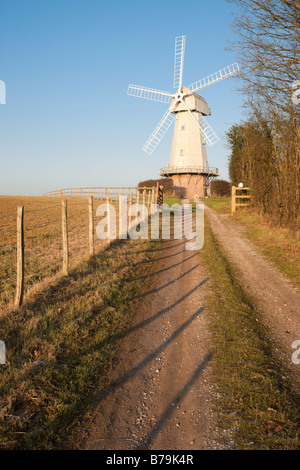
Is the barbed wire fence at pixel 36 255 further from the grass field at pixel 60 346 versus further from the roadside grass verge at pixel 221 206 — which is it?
the roadside grass verge at pixel 221 206

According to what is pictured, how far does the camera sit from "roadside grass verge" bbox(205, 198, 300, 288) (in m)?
8.82

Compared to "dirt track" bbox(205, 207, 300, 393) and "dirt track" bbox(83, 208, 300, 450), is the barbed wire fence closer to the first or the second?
"dirt track" bbox(83, 208, 300, 450)

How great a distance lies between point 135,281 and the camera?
25.1 feet

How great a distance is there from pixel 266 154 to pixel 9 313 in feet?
46.7

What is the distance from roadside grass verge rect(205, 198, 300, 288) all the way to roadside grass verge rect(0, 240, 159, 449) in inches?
169

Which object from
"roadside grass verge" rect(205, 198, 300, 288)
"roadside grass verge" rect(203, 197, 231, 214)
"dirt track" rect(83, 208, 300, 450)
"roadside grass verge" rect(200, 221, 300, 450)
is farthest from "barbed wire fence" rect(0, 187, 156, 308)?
"roadside grass verge" rect(203, 197, 231, 214)

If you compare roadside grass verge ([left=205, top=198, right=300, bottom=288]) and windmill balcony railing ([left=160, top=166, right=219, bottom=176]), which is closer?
roadside grass verge ([left=205, top=198, right=300, bottom=288])

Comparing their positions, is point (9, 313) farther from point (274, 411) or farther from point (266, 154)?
point (266, 154)

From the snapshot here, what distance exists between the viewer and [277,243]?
38.2ft

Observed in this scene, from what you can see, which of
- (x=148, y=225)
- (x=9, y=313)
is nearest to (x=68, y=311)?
(x=9, y=313)

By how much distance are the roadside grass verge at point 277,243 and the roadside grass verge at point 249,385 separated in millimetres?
2869

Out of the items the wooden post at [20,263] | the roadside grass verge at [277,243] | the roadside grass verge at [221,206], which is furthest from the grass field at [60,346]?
the roadside grass verge at [221,206]

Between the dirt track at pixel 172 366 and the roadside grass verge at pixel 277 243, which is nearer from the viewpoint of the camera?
the dirt track at pixel 172 366

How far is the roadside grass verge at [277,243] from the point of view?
28.9 feet
